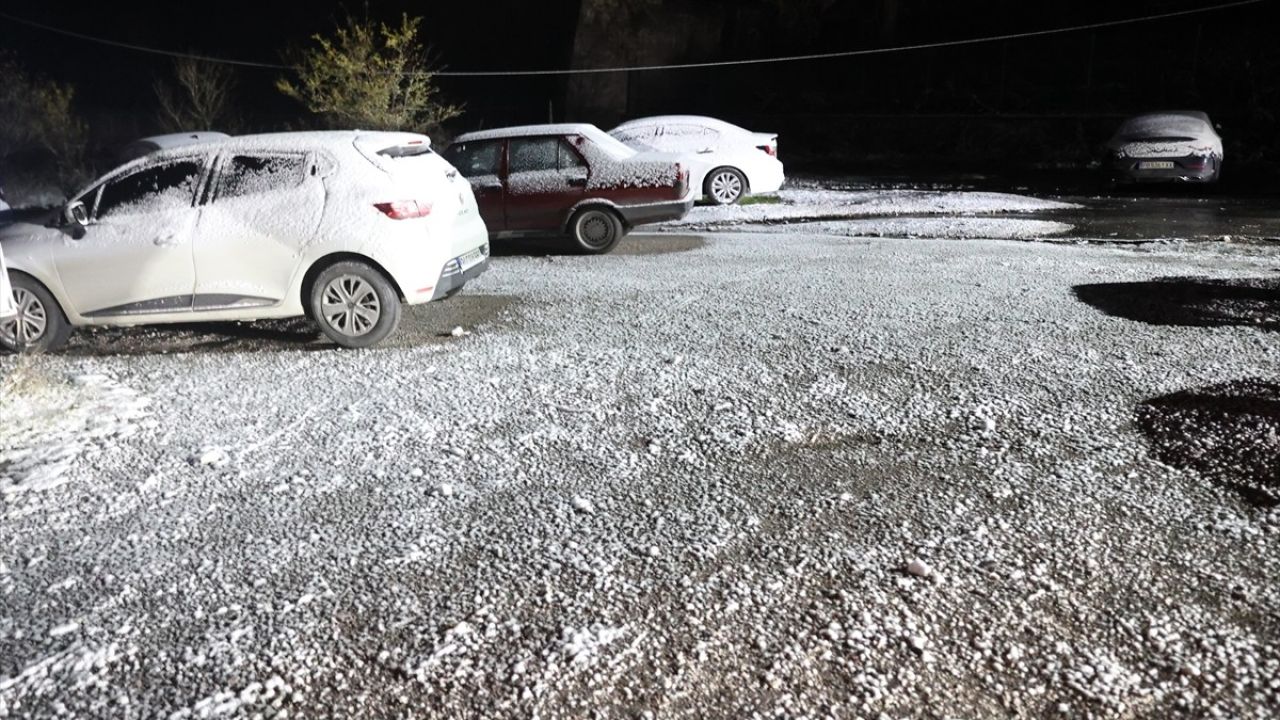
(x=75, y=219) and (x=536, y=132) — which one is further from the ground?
(x=536, y=132)

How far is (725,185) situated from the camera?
60.6 feet

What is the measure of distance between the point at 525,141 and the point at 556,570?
9.68 meters

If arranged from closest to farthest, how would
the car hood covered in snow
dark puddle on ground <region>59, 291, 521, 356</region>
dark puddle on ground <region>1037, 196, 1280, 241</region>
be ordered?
1. dark puddle on ground <region>59, 291, 521, 356</region>
2. dark puddle on ground <region>1037, 196, 1280, 241</region>
3. the car hood covered in snow

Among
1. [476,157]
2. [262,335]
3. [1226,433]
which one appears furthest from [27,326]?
[1226,433]

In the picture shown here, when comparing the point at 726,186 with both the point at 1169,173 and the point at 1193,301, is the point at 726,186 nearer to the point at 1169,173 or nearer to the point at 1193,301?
the point at 1169,173

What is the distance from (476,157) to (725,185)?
20.8 feet

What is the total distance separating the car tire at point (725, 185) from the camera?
1847 cm

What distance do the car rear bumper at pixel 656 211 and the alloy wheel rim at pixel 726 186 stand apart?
5.80 metres

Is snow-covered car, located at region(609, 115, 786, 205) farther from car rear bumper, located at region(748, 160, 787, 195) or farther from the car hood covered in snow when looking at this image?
the car hood covered in snow

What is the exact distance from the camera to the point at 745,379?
6.85 meters

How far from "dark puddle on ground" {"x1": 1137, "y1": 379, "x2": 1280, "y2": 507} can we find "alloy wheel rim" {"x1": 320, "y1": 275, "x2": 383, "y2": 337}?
17.3 ft

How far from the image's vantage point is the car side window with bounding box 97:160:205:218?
7840mm

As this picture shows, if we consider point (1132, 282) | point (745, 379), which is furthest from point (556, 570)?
point (1132, 282)

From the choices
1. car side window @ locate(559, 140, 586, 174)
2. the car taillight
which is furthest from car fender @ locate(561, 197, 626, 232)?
the car taillight
